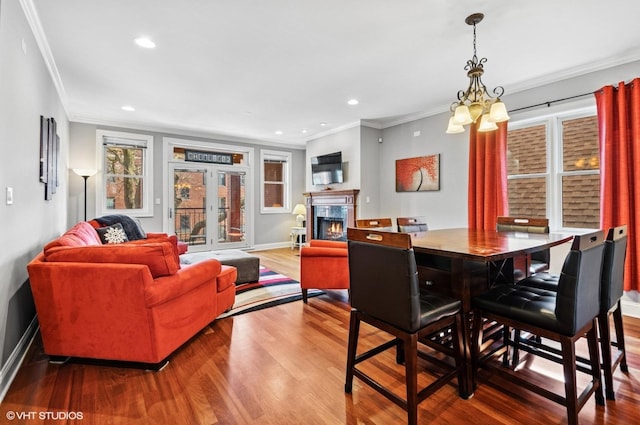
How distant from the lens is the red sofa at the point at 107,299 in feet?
6.48

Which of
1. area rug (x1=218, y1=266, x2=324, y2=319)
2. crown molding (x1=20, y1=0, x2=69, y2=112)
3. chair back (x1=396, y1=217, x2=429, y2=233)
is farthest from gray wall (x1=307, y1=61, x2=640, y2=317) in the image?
crown molding (x1=20, y1=0, x2=69, y2=112)

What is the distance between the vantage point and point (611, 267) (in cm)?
171

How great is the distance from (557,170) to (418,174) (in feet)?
6.24

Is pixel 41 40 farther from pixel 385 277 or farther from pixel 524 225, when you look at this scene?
pixel 524 225

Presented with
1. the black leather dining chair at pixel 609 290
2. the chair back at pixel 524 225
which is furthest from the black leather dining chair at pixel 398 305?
the chair back at pixel 524 225

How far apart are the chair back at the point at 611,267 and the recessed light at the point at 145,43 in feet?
12.5

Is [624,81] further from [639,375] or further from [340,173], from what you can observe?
[340,173]

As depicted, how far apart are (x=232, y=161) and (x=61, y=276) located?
521cm

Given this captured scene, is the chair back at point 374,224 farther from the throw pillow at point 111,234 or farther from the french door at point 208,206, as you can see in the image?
the french door at point 208,206

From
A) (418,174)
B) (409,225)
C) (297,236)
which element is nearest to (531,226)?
(409,225)

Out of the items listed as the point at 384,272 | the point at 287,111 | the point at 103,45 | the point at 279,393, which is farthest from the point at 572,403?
the point at 287,111

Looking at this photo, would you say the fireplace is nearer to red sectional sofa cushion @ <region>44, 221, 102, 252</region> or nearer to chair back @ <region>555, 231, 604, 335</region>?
red sectional sofa cushion @ <region>44, 221, 102, 252</region>

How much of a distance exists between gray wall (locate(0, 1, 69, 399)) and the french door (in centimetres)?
338

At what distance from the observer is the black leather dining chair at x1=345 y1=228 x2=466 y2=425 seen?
1.47m
